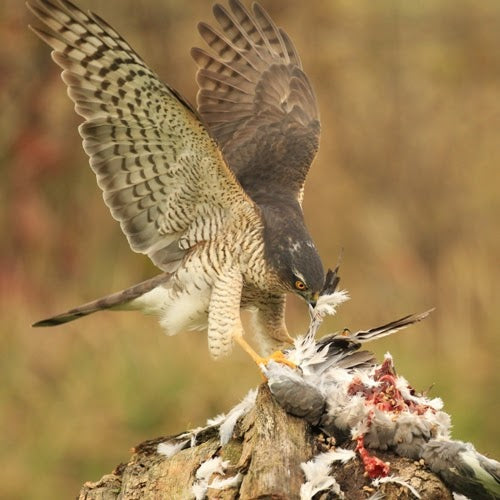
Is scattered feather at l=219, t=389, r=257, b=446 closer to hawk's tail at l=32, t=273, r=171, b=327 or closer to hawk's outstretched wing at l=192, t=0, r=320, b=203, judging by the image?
hawk's tail at l=32, t=273, r=171, b=327

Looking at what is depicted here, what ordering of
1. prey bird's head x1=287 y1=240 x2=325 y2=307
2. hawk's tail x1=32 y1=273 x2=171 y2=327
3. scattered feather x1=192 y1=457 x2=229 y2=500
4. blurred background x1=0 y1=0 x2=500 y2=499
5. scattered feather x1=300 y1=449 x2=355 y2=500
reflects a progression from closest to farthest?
scattered feather x1=300 y1=449 x2=355 y2=500
scattered feather x1=192 y1=457 x2=229 y2=500
prey bird's head x1=287 y1=240 x2=325 y2=307
hawk's tail x1=32 y1=273 x2=171 y2=327
blurred background x1=0 y1=0 x2=500 y2=499

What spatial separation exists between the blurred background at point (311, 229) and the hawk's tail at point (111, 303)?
2.14 meters

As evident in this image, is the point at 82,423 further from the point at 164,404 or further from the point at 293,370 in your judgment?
the point at 293,370

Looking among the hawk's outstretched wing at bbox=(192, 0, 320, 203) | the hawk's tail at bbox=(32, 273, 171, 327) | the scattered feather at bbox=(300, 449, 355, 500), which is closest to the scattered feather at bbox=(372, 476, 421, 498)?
the scattered feather at bbox=(300, 449, 355, 500)

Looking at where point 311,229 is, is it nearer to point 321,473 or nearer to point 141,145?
point 141,145

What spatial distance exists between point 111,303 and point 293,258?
1063mm

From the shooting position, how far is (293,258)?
17.6 ft

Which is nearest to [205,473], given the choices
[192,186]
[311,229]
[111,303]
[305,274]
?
[305,274]

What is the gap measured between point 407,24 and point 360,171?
1.51 meters

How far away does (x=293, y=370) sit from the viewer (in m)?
4.14

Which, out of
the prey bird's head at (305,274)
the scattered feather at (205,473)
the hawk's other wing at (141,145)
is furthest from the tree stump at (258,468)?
the hawk's other wing at (141,145)

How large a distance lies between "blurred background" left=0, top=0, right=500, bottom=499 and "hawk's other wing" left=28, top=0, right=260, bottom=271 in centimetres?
255

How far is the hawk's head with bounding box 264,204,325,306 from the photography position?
17.5ft

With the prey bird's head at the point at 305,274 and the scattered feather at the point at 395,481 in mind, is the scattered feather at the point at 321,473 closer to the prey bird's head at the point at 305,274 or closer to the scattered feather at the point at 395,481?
the scattered feather at the point at 395,481
